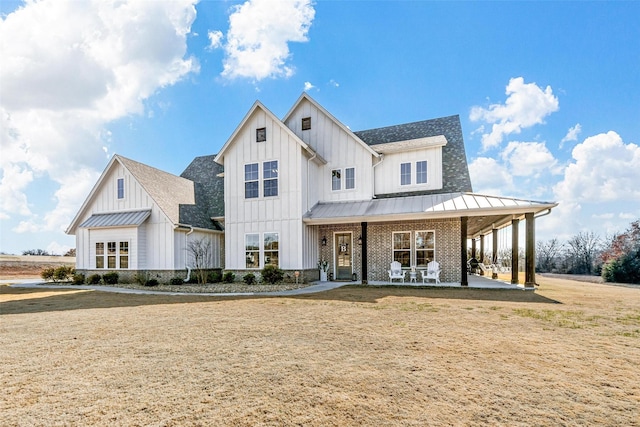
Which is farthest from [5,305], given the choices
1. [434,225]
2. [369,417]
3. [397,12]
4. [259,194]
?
[397,12]

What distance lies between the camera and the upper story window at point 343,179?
58.5 feet

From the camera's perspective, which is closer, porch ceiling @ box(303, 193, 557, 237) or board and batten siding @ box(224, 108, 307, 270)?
porch ceiling @ box(303, 193, 557, 237)

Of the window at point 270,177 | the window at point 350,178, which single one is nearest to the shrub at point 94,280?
the window at point 270,177

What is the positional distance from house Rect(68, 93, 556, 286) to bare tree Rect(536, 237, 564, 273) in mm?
23329

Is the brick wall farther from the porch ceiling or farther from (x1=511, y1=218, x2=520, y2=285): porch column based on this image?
(x1=511, y1=218, x2=520, y2=285): porch column

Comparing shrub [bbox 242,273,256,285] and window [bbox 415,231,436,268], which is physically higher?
window [bbox 415,231,436,268]

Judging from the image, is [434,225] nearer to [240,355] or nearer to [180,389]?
[240,355]

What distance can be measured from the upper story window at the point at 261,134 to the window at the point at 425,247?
9032 millimetres

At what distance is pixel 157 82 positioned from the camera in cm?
1532

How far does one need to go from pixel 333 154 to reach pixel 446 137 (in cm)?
679

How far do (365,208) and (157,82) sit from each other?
1129 cm

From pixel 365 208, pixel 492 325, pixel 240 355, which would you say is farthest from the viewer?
pixel 365 208

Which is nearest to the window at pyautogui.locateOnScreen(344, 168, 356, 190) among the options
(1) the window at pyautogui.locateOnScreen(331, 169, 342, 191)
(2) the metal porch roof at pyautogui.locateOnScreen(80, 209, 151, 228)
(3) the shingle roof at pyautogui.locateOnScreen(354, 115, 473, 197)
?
(1) the window at pyautogui.locateOnScreen(331, 169, 342, 191)

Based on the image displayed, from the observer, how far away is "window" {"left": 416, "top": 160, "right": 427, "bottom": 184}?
1741cm
